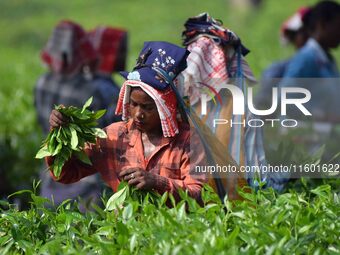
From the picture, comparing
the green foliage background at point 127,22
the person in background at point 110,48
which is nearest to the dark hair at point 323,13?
the person in background at point 110,48

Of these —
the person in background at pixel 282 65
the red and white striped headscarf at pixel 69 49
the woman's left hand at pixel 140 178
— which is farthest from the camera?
the person in background at pixel 282 65

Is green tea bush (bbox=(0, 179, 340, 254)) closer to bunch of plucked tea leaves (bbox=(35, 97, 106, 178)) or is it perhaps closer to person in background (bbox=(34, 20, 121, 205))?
bunch of plucked tea leaves (bbox=(35, 97, 106, 178))

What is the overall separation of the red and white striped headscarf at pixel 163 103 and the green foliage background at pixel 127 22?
21.5 feet

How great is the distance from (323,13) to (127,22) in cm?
1248

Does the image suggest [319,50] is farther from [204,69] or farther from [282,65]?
[204,69]

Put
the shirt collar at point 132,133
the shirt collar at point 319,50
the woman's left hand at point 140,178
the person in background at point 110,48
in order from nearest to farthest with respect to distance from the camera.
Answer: the woman's left hand at point 140,178, the shirt collar at point 132,133, the shirt collar at point 319,50, the person in background at point 110,48

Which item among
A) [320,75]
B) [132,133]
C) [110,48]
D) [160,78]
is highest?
[160,78]

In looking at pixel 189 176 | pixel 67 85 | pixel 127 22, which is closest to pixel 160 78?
pixel 189 176

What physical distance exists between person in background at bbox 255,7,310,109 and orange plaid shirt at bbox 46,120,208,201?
3315 millimetres

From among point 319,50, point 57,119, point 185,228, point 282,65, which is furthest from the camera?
point 282,65

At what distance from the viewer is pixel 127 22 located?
20.7 m

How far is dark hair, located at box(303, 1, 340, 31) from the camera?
8367 mm

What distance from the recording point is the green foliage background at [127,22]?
13.9m

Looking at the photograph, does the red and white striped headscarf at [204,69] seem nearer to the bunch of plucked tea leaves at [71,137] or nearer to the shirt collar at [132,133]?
→ the shirt collar at [132,133]
